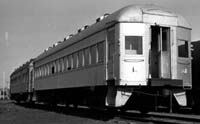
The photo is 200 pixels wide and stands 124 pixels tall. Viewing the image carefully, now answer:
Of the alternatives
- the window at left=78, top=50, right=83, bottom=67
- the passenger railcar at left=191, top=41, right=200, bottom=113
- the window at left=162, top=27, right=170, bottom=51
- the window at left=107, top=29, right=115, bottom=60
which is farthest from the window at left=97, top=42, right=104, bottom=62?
the passenger railcar at left=191, top=41, right=200, bottom=113

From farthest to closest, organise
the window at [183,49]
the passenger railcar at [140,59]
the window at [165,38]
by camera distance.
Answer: the window at [183,49] < the window at [165,38] < the passenger railcar at [140,59]

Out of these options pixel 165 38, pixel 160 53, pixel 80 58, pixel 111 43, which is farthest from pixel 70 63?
pixel 160 53

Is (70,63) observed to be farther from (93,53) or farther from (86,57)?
(93,53)

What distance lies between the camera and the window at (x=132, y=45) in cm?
1172

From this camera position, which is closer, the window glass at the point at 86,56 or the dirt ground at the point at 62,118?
the dirt ground at the point at 62,118

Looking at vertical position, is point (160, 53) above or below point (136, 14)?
below

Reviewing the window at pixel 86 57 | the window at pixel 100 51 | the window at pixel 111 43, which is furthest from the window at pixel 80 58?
the window at pixel 111 43

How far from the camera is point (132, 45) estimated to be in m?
11.9

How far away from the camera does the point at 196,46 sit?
16.7 meters

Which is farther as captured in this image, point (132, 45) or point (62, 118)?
point (62, 118)

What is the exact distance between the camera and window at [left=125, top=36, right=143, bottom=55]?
11.7 meters

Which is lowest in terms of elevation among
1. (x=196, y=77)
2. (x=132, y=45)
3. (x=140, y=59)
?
(x=196, y=77)

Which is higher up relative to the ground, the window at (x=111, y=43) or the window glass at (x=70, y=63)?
the window at (x=111, y=43)

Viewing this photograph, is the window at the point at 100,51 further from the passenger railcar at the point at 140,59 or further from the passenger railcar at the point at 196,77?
the passenger railcar at the point at 196,77
